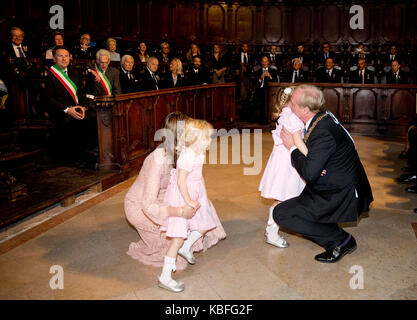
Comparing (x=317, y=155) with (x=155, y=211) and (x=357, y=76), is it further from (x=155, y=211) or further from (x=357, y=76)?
(x=357, y=76)

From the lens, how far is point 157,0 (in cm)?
1254

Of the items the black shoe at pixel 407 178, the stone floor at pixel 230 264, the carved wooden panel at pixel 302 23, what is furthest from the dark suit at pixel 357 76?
the stone floor at pixel 230 264

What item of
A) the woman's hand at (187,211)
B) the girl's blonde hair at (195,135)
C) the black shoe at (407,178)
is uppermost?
the girl's blonde hair at (195,135)

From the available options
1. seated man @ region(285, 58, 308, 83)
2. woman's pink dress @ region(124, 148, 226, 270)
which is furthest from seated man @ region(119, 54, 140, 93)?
seated man @ region(285, 58, 308, 83)

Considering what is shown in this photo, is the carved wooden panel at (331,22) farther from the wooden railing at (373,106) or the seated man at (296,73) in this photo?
the wooden railing at (373,106)

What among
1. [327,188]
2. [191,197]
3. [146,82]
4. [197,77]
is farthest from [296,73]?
[191,197]

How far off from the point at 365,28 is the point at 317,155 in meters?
13.1

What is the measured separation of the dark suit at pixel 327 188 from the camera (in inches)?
124

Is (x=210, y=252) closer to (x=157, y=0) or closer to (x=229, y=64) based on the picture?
(x=229, y=64)

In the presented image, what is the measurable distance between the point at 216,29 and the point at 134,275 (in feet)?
40.9

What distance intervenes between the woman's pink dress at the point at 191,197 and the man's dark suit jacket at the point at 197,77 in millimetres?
5970

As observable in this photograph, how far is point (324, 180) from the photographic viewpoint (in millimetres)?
3270

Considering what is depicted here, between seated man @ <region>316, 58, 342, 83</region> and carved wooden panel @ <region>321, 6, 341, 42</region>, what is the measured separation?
4.77m

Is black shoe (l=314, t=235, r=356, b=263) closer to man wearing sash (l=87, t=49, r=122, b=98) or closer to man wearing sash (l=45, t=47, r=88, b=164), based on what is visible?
man wearing sash (l=45, t=47, r=88, b=164)
